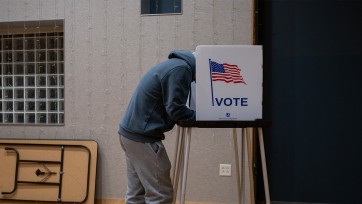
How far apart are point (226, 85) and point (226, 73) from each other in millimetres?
57

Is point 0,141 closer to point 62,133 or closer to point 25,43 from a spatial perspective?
point 62,133

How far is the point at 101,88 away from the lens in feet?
10.6

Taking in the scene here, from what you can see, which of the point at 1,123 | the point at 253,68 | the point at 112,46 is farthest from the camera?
the point at 1,123

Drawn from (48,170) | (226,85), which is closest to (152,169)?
(226,85)

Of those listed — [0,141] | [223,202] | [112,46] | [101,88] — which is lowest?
[223,202]

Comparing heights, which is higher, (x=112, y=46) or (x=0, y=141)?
(x=112, y=46)

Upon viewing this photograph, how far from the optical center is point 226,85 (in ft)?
6.19

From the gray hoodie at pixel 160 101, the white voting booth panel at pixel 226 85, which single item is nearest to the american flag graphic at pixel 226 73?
the white voting booth panel at pixel 226 85

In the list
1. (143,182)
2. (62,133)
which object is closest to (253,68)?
(143,182)

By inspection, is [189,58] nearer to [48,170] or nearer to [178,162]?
[178,162]

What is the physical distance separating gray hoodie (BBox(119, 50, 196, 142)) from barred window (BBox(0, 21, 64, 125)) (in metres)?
1.63

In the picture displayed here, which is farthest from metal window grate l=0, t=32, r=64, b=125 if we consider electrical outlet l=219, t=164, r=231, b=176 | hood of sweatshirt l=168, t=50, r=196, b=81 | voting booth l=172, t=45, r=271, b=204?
voting booth l=172, t=45, r=271, b=204

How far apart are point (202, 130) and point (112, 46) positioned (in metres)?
0.98

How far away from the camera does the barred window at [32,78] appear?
3.39 metres
